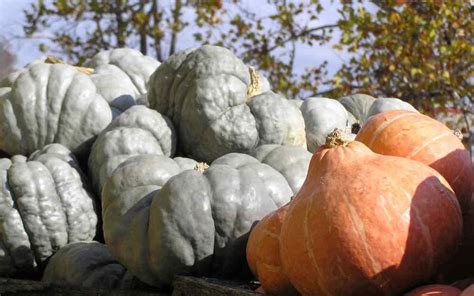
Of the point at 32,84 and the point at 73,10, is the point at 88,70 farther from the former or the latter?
the point at 73,10

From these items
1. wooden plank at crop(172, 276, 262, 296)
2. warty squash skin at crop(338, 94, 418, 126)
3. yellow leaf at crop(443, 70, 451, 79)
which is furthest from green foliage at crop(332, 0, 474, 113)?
wooden plank at crop(172, 276, 262, 296)

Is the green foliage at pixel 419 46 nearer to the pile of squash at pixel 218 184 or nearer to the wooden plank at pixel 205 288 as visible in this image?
the pile of squash at pixel 218 184

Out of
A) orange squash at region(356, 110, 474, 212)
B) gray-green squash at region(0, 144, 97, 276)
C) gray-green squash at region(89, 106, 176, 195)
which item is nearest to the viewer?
orange squash at region(356, 110, 474, 212)

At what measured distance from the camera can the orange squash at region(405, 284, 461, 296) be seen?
1.95 meters

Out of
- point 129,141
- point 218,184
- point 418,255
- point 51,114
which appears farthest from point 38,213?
point 418,255

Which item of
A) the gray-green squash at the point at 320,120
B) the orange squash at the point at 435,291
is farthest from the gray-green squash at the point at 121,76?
the orange squash at the point at 435,291

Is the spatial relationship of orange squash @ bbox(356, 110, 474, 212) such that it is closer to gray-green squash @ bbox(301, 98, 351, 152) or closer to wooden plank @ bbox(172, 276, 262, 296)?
wooden plank @ bbox(172, 276, 262, 296)

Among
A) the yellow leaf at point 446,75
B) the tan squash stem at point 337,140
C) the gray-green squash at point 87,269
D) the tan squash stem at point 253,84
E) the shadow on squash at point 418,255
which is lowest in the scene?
the yellow leaf at point 446,75

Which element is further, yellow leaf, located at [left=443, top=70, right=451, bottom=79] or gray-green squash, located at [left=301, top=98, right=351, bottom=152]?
yellow leaf, located at [left=443, top=70, right=451, bottom=79]

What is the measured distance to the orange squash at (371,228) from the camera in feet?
6.90

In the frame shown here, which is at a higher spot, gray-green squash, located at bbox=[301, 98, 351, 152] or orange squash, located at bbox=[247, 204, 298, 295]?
orange squash, located at bbox=[247, 204, 298, 295]

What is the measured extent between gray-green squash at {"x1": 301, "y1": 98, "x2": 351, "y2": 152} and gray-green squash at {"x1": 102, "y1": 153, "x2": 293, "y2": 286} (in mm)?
1226

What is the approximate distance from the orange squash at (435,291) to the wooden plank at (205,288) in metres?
0.56

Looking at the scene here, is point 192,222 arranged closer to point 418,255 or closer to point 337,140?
point 337,140
